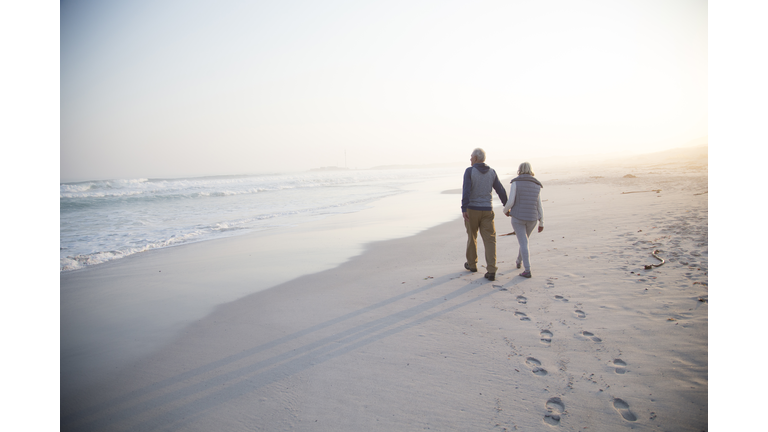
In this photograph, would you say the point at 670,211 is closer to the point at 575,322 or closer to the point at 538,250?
the point at 538,250

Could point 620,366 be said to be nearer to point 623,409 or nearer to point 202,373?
point 623,409

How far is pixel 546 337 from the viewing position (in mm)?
3094

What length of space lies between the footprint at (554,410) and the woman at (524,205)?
8.87ft

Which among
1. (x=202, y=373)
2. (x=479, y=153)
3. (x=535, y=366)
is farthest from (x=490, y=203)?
(x=202, y=373)

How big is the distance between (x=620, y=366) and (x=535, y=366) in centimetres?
69

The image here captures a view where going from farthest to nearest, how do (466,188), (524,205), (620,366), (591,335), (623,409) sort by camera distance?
1. (466,188)
2. (524,205)
3. (591,335)
4. (620,366)
5. (623,409)

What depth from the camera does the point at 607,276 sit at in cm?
454

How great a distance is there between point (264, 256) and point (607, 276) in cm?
636

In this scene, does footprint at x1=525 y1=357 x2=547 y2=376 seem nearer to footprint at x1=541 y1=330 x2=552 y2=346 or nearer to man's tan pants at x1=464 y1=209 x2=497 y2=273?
footprint at x1=541 y1=330 x2=552 y2=346

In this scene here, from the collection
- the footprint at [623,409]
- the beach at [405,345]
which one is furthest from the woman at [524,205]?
the footprint at [623,409]

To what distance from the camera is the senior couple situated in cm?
486

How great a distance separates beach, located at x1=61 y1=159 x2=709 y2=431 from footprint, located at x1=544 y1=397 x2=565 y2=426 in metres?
0.01

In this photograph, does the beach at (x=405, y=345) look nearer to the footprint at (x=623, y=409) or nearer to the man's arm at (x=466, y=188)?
the footprint at (x=623, y=409)
